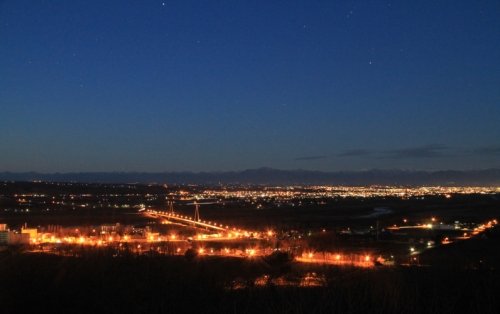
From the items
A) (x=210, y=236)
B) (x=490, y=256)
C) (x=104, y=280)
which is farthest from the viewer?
(x=210, y=236)

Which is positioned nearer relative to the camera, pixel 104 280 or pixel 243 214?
pixel 104 280

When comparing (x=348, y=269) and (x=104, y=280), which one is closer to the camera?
(x=104, y=280)

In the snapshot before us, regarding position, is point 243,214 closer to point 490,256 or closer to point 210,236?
point 210,236

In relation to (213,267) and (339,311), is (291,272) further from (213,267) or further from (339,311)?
(339,311)

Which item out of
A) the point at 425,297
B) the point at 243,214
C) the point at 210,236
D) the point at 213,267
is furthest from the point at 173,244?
the point at 243,214

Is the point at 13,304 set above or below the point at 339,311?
below

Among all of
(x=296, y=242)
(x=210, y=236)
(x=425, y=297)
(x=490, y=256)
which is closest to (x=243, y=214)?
(x=210, y=236)

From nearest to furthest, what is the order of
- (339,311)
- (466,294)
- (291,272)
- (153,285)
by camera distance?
1. (339,311)
2. (466,294)
3. (153,285)
4. (291,272)

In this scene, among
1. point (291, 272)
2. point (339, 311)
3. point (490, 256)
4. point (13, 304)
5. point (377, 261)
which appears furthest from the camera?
point (490, 256)

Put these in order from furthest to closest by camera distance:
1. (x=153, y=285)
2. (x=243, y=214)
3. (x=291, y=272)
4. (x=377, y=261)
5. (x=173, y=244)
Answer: (x=243, y=214) → (x=173, y=244) → (x=377, y=261) → (x=291, y=272) → (x=153, y=285)
